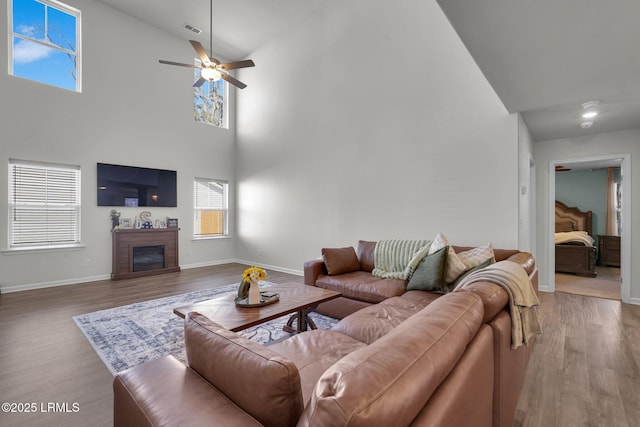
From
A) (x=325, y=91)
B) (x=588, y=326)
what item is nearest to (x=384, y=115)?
(x=325, y=91)

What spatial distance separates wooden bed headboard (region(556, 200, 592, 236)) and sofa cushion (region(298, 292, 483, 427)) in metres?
8.12

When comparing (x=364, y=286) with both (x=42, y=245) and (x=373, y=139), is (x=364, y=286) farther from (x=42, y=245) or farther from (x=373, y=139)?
(x=42, y=245)

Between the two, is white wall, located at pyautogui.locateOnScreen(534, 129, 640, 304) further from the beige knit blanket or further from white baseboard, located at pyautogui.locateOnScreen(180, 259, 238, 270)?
white baseboard, located at pyautogui.locateOnScreen(180, 259, 238, 270)

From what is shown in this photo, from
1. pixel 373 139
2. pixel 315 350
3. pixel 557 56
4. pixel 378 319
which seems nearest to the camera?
pixel 315 350

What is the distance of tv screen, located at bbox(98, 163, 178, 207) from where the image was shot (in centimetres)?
547

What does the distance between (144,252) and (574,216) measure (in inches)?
379

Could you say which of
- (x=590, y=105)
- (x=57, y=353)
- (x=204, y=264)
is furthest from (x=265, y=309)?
(x=204, y=264)

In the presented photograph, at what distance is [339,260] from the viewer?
378cm

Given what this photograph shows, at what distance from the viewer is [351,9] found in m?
5.13

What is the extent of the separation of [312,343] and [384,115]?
3.86 m

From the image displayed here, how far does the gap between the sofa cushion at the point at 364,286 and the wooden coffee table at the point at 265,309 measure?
39 centimetres

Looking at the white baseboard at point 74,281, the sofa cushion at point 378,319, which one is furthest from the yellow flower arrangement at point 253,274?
the white baseboard at point 74,281

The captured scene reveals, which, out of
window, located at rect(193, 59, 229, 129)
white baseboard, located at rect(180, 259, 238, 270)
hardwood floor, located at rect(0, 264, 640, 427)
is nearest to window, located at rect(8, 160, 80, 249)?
hardwood floor, located at rect(0, 264, 640, 427)

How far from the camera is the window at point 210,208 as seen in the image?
6883mm
